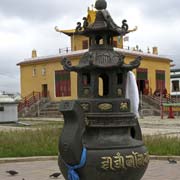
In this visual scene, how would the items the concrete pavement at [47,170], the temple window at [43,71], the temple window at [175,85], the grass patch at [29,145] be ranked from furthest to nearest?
the temple window at [175,85]
the temple window at [43,71]
the grass patch at [29,145]
the concrete pavement at [47,170]

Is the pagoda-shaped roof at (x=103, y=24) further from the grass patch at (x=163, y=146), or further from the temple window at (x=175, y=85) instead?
the temple window at (x=175, y=85)

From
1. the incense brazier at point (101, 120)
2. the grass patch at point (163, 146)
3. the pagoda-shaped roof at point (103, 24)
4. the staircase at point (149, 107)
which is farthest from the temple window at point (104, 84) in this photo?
the staircase at point (149, 107)

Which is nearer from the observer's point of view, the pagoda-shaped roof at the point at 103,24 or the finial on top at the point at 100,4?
the pagoda-shaped roof at the point at 103,24

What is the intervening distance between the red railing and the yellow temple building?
1.94 feet

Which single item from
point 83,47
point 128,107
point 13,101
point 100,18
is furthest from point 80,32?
point 83,47

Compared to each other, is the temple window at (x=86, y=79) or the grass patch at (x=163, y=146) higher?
the temple window at (x=86, y=79)

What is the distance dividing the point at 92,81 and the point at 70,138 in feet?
3.58

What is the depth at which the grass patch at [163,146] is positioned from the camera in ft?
44.4

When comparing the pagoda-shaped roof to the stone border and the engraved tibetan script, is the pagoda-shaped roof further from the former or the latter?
the stone border

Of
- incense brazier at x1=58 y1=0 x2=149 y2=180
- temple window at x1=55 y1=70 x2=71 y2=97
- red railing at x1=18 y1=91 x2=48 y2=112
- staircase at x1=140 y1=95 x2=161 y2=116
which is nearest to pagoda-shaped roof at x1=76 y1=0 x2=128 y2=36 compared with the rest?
incense brazier at x1=58 y1=0 x2=149 y2=180

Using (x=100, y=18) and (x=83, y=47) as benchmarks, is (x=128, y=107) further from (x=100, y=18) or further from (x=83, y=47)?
(x=83, y=47)

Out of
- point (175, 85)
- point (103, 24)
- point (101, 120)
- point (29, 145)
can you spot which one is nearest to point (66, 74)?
point (29, 145)

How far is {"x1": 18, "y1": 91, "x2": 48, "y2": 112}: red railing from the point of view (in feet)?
151

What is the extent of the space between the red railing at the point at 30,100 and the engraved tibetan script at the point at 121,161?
38231mm
